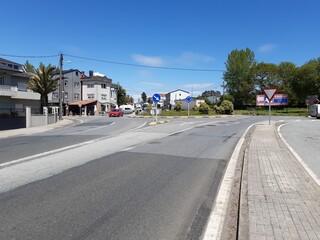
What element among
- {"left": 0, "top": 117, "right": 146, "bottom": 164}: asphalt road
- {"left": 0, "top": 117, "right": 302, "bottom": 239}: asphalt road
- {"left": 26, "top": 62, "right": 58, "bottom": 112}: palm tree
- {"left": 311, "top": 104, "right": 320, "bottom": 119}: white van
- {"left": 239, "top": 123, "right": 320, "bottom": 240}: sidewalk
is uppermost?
{"left": 26, "top": 62, "right": 58, "bottom": 112}: palm tree

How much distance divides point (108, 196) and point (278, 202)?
301 cm

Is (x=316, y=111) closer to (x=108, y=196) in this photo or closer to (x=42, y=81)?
(x=42, y=81)

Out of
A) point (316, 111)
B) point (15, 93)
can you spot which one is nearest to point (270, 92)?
point (316, 111)

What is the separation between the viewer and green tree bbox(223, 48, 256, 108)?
84.6 meters

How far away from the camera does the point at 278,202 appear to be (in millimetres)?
5270

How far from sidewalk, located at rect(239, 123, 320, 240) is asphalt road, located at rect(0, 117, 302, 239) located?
685 millimetres

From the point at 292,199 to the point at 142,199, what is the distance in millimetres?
2655

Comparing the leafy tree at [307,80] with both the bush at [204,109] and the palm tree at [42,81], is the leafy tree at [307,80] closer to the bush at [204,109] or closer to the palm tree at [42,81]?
the bush at [204,109]

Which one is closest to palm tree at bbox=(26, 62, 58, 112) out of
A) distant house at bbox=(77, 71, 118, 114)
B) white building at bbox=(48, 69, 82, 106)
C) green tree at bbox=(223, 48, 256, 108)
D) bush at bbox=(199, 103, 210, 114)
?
bush at bbox=(199, 103, 210, 114)

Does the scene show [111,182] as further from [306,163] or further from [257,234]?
[306,163]

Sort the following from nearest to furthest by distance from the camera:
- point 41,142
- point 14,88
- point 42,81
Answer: point 41,142 < point 14,88 < point 42,81

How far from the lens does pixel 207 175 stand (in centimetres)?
782

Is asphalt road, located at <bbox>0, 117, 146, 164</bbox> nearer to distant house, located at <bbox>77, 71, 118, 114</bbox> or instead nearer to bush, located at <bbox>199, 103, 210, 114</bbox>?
bush, located at <bbox>199, 103, 210, 114</bbox>

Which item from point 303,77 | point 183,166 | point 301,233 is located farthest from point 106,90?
point 301,233
